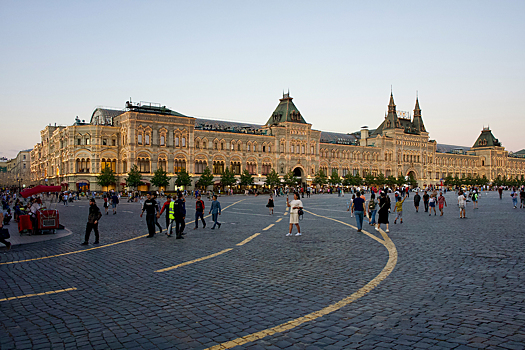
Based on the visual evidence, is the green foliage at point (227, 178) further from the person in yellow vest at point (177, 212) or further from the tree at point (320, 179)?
the person in yellow vest at point (177, 212)

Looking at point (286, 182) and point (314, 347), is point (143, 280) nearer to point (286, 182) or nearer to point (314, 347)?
point (314, 347)

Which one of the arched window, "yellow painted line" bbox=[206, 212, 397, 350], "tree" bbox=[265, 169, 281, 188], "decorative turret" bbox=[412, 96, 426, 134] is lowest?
"yellow painted line" bbox=[206, 212, 397, 350]

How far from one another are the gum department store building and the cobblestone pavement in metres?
58.6

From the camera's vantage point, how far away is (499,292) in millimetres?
7633

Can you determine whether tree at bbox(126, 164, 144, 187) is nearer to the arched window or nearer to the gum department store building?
the gum department store building

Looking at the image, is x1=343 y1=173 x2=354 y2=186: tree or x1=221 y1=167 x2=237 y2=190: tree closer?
x1=221 y1=167 x2=237 y2=190: tree

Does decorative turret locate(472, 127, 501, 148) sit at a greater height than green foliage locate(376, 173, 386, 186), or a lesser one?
greater

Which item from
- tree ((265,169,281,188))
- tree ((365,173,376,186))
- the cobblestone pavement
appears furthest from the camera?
tree ((365,173,376,186))

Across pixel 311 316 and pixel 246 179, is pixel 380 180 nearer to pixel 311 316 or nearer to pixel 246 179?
pixel 246 179

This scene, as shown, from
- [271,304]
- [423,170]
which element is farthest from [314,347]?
[423,170]

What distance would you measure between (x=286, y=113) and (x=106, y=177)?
40.5 m

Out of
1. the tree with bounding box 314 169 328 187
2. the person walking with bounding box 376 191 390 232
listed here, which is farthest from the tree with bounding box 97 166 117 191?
the person walking with bounding box 376 191 390 232

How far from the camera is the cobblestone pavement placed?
18.6ft

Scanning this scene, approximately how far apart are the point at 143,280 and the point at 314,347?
195 inches
